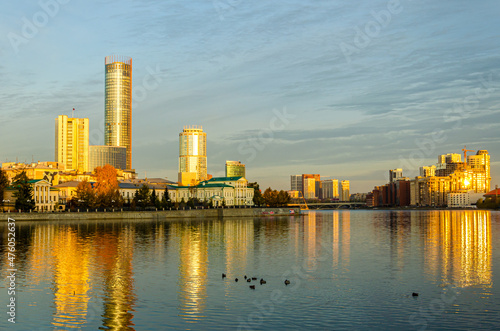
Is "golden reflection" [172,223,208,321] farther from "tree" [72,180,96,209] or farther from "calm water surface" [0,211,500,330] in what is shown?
"tree" [72,180,96,209]

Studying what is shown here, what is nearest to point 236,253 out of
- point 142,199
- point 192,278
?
point 192,278

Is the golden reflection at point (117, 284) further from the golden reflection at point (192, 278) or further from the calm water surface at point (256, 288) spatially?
the golden reflection at point (192, 278)

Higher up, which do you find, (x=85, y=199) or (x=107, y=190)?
(x=107, y=190)

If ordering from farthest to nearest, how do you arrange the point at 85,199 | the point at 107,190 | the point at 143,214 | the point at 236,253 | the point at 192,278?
the point at 107,190, the point at 85,199, the point at 143,214, the point at 236,253, the point at 192,278

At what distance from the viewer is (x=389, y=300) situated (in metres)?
28.7

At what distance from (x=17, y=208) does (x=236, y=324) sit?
100m

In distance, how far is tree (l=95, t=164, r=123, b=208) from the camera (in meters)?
127

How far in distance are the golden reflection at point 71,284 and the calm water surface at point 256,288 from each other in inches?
2.2

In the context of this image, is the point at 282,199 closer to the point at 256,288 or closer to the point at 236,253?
the point at 236,253

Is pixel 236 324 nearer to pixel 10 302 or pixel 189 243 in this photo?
pixel 10 302

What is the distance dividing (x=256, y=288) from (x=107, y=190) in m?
109

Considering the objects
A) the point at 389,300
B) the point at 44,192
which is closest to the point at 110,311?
the point at 389,300

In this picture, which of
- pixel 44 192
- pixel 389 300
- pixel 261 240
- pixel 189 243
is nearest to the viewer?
pixel 389 300

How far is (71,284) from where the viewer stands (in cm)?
3297
